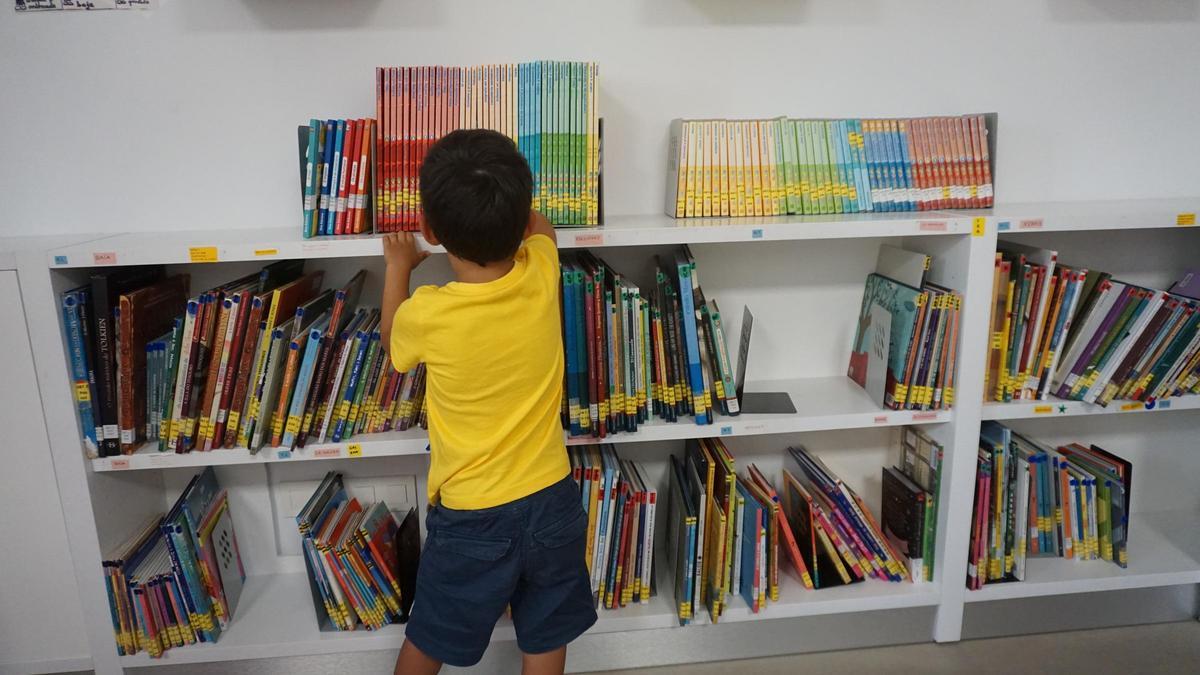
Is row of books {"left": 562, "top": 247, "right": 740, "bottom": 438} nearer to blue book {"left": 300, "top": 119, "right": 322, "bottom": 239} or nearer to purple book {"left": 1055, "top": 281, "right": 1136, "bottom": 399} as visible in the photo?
blue book {"left": 300, "top": 119, "right": 322, "bottom": 239}

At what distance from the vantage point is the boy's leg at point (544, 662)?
1.64 m

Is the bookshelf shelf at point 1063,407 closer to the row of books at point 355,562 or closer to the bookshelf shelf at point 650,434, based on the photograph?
the bookshelf shelf at point 650,434

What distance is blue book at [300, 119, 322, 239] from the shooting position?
1.75 metres

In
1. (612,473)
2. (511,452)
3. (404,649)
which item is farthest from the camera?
(612,473)

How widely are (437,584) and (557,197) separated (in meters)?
Answer: 0.90

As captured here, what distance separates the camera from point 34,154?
1970mm

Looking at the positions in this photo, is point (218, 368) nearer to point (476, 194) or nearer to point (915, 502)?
point (476, 194)

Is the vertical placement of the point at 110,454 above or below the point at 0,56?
below

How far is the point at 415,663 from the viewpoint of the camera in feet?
5.40

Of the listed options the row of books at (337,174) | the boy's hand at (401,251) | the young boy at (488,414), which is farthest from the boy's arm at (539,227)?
the row of books at (337,174)

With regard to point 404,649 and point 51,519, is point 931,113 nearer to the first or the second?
point 404,649

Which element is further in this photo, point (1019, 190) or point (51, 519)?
point (1019, 190)

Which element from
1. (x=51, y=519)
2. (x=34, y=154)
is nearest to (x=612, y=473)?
(x=51, y=519)

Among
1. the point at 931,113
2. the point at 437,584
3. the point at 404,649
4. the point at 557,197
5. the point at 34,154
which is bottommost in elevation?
the point at 404,649
